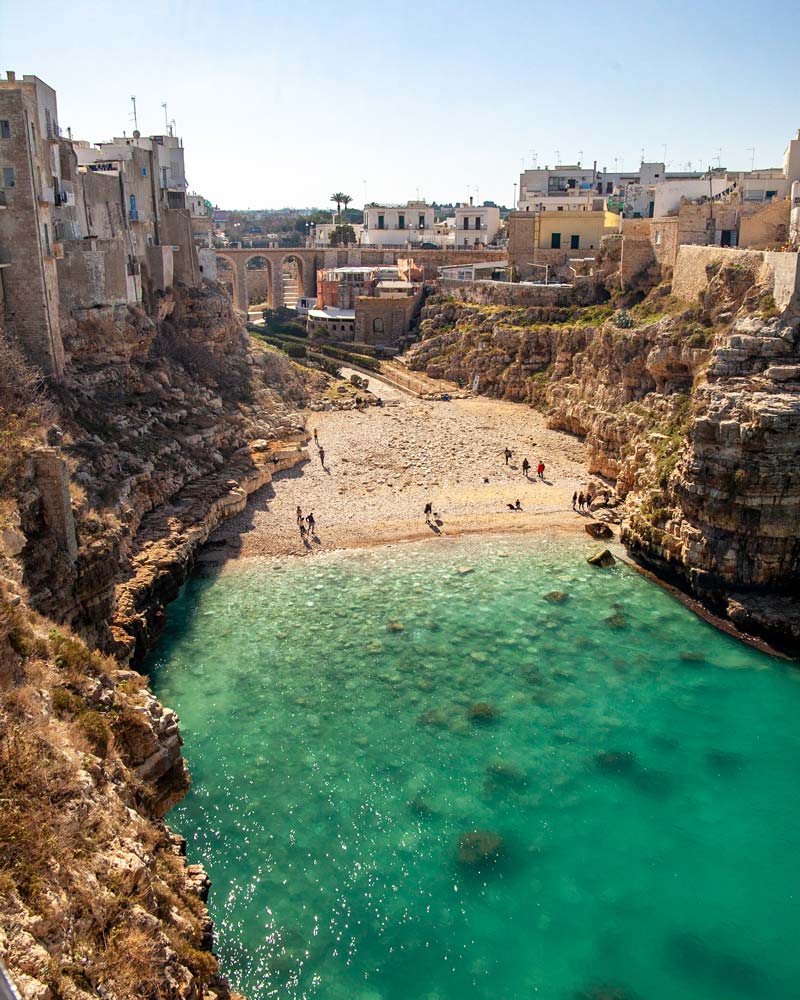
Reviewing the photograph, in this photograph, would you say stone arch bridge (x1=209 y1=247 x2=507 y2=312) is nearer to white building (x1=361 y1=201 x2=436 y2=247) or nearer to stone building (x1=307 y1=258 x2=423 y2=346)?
stone building (x1=307 y1=258 x2=423 y2=346)

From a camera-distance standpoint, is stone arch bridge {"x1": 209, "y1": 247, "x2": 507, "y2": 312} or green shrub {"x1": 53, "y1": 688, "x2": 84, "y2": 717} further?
stone arch bridge {"x1": 209, "y1": 247, "x2": 507, "y2": 312}

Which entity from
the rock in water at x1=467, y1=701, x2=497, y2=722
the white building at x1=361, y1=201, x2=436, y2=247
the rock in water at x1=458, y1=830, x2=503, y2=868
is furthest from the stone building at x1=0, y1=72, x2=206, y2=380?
the white building at x1=361, y1=201, x2=436, y2=247

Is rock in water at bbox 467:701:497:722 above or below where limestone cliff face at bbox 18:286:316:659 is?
below

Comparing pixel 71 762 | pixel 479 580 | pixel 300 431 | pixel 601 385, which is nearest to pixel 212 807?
pixel 71 762

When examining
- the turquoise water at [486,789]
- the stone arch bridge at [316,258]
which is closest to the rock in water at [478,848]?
the turquoise water at [486,789]

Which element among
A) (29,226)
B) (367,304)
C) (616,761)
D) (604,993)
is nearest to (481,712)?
(616,761)

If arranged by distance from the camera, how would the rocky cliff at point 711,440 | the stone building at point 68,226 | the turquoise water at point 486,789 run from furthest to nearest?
the stone building at point 68,226, the rocky cliff at point 711,440, the turquoise water at point 486,789

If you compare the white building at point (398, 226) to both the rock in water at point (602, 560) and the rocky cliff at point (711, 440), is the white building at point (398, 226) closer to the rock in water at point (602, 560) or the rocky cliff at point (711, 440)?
the rocky cliff at point (711, 440)
